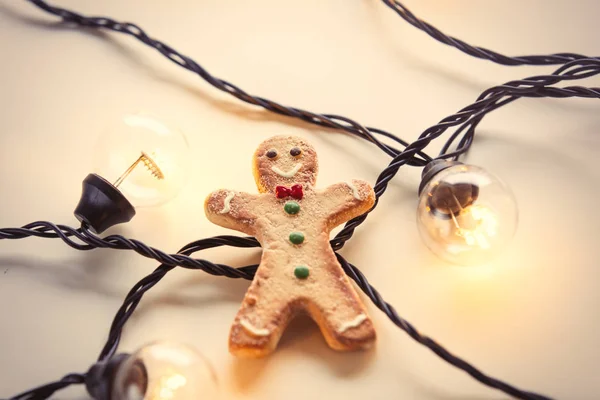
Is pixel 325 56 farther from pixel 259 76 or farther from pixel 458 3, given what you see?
pixel 458 3

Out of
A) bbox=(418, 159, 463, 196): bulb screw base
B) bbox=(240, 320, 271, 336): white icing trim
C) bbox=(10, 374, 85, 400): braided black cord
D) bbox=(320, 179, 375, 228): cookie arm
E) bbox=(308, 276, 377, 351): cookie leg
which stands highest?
bbox=(418, 159, 463, 196): bulb screw base

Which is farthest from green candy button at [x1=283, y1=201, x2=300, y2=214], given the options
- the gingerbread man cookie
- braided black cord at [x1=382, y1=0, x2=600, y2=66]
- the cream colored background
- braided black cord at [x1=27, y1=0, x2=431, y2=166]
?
braided black cord at [x1=382, y1=0, x2=600, y2=66]

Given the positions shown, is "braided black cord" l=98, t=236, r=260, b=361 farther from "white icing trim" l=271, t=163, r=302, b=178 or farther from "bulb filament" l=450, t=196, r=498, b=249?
"bulb filament" l=450, t=196, r=498, b=249

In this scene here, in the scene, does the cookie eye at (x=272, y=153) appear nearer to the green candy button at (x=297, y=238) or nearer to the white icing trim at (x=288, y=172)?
the white icing trim at (x=288, y=172)

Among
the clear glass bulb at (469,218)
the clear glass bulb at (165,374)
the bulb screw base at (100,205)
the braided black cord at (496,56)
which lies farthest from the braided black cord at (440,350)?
the braided black cord at (496,56)

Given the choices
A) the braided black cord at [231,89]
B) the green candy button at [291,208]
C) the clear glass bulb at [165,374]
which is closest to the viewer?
the clear glass bulb at [165,374]

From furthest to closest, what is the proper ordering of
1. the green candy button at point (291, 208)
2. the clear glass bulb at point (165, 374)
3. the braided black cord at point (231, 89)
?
the braided black cord at point (231, 89), the green candy button at point (291, 208), the clear glass bulb at point (165, 374)

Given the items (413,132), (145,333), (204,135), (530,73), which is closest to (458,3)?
(530,73)
